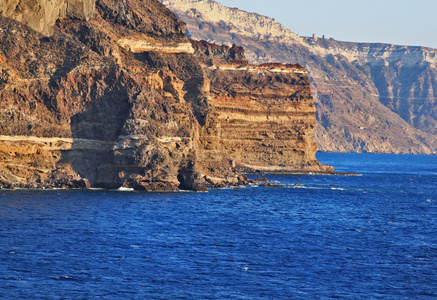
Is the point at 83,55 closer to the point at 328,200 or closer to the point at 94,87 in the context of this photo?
the point at 94,87

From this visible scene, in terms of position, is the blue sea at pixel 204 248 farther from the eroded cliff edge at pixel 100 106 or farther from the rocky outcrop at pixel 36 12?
the rocky outcrop at pixel 36 12

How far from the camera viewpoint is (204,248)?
53.8 meters

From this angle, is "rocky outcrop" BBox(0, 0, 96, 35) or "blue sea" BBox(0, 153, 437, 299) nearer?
"blue sea" BBox(0, 153, 437, 299)

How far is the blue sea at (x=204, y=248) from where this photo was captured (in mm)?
42312

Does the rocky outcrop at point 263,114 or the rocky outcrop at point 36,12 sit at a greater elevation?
the rocky outcrop at point 36,12

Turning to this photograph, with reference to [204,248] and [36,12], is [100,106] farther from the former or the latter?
[204,248]

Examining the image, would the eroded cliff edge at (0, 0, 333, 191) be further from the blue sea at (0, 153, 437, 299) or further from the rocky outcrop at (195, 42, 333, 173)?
the rocky outcrop at (195, 42, 333, 173)

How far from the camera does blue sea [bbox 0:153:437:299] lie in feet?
139

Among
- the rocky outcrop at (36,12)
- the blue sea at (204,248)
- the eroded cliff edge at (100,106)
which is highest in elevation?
the rocky outcrop at (36,12)

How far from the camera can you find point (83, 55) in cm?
8794

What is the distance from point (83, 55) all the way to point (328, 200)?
35345 mm

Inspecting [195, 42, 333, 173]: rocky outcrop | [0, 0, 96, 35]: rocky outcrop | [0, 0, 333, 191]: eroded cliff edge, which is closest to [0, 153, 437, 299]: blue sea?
[0, 0, 333, 191]: eroded cliff edge

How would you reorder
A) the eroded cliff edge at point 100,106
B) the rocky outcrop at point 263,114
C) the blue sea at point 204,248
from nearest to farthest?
the blue sea at point 204,248
the eroded cliff edge at point 100,106
the rocky outcrop at point 263,114

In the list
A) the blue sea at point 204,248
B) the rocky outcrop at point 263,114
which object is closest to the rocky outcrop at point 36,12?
the blue sea at point 204,248
